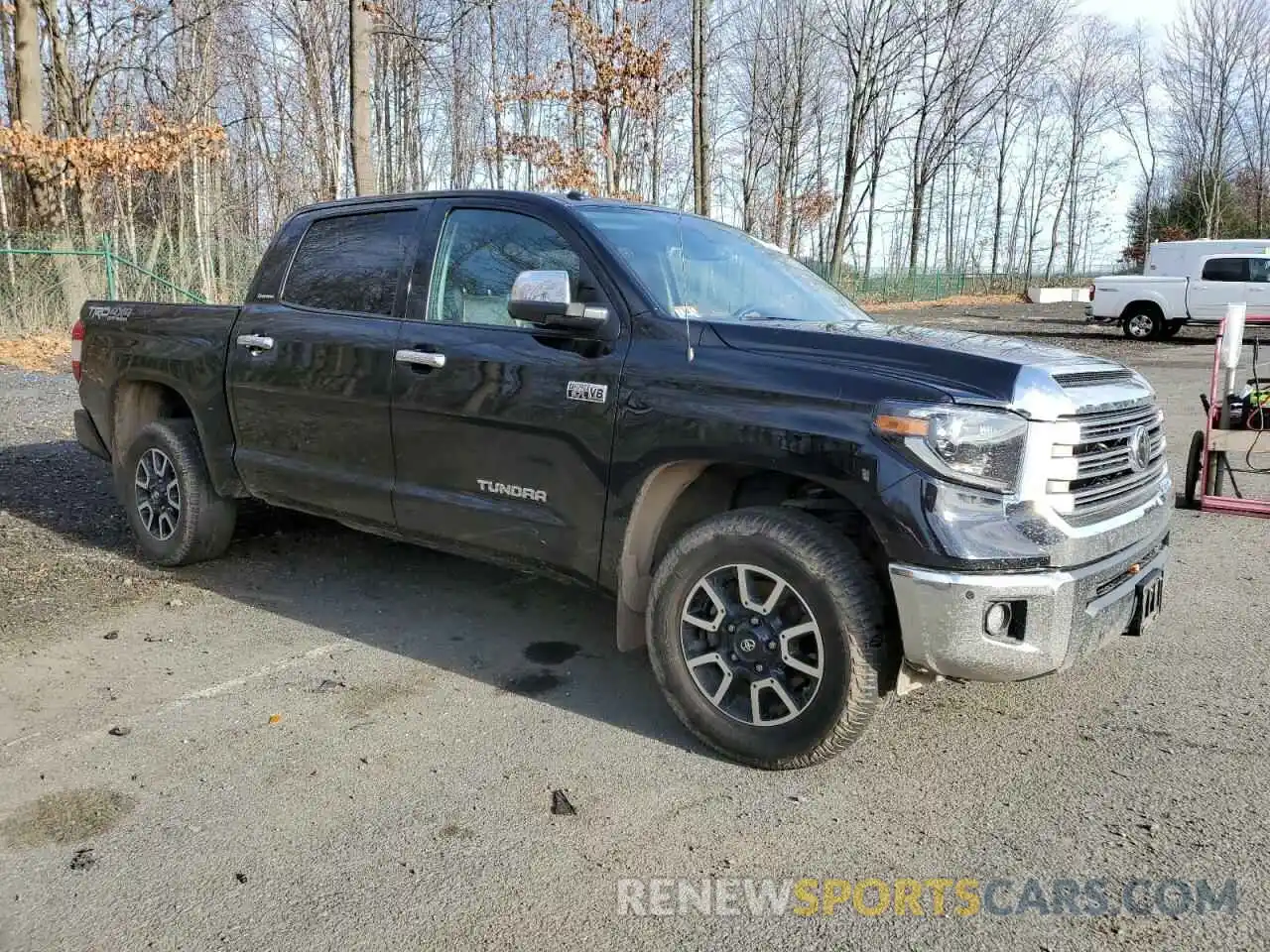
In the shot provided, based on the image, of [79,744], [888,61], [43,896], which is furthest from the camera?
[888,61]

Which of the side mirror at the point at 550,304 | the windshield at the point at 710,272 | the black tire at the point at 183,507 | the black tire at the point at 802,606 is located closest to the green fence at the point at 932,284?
the windshield at the point at 710,272

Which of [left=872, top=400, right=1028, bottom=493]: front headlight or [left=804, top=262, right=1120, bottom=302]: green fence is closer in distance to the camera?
[left=872, top=400, right=1028, bottom=493]: front headlight

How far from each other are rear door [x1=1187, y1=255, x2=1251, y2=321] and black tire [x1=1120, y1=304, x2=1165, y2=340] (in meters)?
0.80

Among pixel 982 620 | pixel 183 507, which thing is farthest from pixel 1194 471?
pixel 183 507

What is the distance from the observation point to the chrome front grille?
2.96 meters

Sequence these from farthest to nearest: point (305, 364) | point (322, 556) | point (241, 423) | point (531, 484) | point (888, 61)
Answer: point (888, 61)
point (322, 556)
point (241, 423)
point (305, 364)
point (531, 484)

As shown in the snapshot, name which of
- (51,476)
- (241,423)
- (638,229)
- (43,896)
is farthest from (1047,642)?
(51,476)

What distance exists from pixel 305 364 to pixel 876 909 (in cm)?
339

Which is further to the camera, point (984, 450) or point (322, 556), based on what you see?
point (322, 556)

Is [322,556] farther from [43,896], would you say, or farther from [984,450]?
[984,450]

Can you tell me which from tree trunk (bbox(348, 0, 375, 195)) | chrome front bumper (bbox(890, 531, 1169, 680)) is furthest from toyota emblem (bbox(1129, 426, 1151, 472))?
tree trunk (bbox(348, 0, 375, 195))

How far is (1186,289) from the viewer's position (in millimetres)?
23578

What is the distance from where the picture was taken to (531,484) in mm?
3785

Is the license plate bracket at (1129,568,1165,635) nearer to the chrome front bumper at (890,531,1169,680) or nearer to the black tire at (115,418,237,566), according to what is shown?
the chrome front bumper at (890,531,1169,680)
